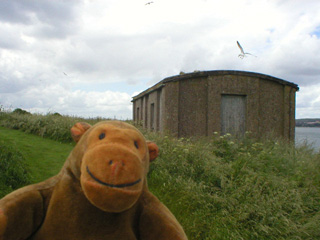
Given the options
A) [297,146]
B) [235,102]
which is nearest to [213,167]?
[297,146]

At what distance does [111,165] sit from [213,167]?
4564mm

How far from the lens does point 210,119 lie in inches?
397

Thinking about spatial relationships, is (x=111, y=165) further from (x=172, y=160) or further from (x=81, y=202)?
(x=172, y=160)

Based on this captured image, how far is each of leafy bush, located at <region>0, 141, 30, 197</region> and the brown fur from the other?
2728mm

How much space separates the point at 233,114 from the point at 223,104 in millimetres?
548

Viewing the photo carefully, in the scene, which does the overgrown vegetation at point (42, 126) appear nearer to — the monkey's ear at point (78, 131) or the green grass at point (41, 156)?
the green grass at point (41, 156)

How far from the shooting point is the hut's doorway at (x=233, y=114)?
10.4m

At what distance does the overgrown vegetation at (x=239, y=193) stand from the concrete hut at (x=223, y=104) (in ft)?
9.24

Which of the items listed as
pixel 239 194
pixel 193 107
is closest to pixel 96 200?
pixel 239 194

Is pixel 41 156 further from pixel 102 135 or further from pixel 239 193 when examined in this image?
pixel 102 135

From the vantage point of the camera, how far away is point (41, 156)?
6137 millimetres

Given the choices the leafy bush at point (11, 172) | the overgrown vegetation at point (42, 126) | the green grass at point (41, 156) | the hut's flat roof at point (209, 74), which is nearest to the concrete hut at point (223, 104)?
the hut's flat roof at point (209, 74)

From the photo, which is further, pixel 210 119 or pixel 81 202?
pixel 210 119

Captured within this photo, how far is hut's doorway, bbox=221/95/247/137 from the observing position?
1041 cm
